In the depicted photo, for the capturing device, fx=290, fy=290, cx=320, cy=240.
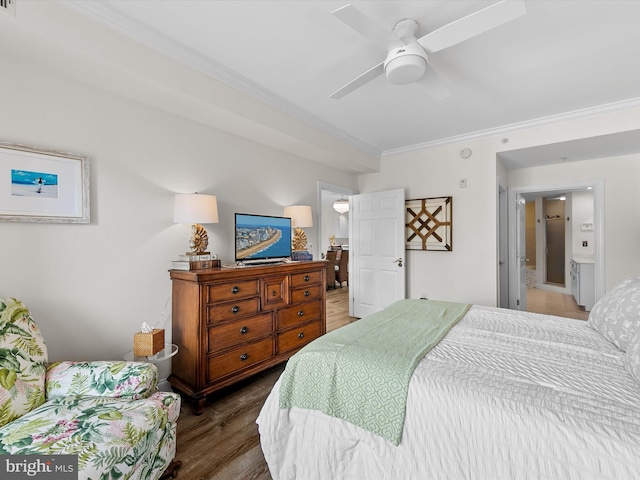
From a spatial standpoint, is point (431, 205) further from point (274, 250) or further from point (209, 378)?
point (209, 378)

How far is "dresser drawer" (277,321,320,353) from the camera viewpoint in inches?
111

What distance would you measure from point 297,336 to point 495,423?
83.1 inches

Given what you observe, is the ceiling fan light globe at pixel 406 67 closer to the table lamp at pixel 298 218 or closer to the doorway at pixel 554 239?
the table lamp at pixel 298 218

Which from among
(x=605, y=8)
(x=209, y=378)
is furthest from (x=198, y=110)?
(x=605, y=8)

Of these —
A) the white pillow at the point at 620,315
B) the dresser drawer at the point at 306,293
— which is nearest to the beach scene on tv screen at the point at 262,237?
the dresser drawer at the point at 306,293

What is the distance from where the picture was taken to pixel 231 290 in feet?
7.75

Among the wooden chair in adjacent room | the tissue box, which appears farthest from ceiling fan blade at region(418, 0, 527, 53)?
the wooden chair in adjacent room

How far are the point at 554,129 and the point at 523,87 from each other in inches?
40.4

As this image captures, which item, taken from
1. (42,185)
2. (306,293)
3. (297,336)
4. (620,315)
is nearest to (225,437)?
(297,336)

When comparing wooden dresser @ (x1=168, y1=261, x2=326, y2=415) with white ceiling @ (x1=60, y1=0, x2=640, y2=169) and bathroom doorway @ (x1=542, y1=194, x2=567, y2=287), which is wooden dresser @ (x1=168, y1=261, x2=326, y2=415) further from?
bathroom doorway @ (x1=542, y1=194, x2=567, y2=287)

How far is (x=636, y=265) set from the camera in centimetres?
357

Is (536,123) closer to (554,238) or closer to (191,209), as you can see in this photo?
(191,209)

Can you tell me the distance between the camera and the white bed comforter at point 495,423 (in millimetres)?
953

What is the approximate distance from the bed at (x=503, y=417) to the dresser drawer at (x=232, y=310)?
36.7 inches
